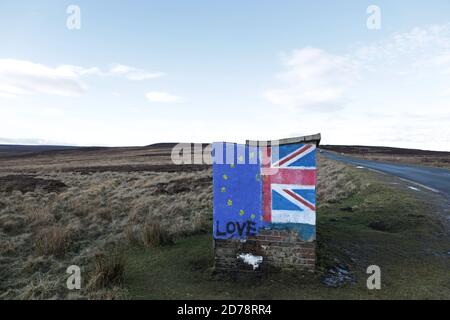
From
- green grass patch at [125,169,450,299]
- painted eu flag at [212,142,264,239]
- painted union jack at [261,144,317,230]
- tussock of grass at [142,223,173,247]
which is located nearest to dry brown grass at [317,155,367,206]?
green grass patch at [125,169,450,299]

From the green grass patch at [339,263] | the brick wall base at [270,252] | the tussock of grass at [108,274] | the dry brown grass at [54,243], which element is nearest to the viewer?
the green grass patch at [339,263]

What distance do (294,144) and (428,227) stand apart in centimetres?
536

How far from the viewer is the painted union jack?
5434mm

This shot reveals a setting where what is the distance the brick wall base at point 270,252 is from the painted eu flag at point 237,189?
0.18 m

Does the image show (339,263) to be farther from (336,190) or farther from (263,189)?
(336,190)

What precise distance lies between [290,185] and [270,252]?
1.18 metres

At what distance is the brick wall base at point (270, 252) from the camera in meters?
5.55

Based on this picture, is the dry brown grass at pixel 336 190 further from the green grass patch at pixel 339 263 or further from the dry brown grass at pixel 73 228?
the dry brown grass at pixel 73 228

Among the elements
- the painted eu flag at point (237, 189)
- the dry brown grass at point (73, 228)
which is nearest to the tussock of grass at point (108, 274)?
the dry brown grass at point (73, 228)

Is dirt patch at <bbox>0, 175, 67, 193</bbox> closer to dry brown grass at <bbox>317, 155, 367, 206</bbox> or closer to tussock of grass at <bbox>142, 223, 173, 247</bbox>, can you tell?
tussock of grass at <bbox>142, 223, 173, 247</bbox>
